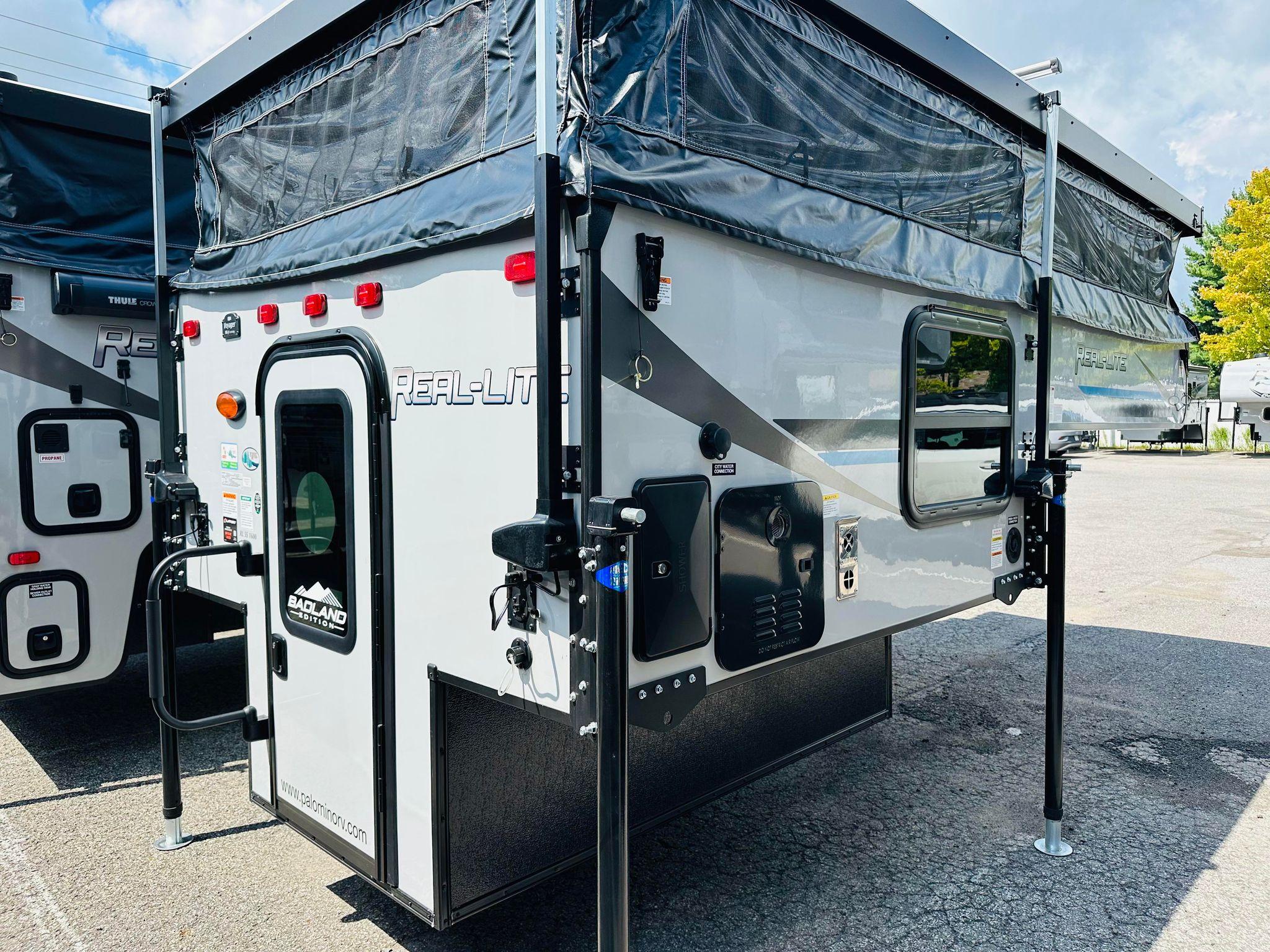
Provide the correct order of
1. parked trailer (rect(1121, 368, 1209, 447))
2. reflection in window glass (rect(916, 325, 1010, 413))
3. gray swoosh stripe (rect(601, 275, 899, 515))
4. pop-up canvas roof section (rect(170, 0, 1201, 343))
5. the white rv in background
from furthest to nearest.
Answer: the white rv in background, parked trailer (rect(1121, 368, 1209, 447)), reflection in window glass (rect(916, 325, 1010, 413)), pop-up canvas roof section (rect(170, 0, 1201, 343)), gray swoosh stripe (rect(601, 275, 899, 515))

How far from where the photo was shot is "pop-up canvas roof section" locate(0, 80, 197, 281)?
429 cm

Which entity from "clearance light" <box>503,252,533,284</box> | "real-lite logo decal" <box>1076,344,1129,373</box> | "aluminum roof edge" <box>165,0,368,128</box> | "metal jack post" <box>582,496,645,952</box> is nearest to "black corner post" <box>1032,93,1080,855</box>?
"real-lite logo decal" <box>1076,344,1129,373</box>

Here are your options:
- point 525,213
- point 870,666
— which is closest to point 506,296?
point 525,213

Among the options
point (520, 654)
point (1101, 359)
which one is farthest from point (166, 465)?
point (1101, 359)

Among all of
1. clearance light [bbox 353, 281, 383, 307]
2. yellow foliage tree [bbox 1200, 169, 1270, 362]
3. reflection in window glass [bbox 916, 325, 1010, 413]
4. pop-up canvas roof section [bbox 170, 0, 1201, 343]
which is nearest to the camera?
pop-up canvas roof section [bbox 170, 0, 1201, 343]

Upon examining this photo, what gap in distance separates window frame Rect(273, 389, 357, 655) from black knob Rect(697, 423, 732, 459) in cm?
108

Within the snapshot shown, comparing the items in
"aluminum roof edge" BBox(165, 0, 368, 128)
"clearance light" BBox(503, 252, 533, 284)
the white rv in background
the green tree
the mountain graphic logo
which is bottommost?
the mountain graphic logo

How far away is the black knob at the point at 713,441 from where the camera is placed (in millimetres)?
2393

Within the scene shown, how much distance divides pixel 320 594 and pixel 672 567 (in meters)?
1.25

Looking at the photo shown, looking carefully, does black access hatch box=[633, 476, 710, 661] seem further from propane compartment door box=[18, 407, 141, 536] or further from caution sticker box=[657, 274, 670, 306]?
propane compartment door box=[18, 407, 141, 536]

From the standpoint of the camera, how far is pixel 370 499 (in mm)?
2680

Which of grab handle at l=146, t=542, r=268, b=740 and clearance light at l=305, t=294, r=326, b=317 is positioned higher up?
clearance light at l=305, t=294, r=326, b=317

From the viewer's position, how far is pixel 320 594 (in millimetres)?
2879

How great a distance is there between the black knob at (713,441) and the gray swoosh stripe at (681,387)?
0.09ft
